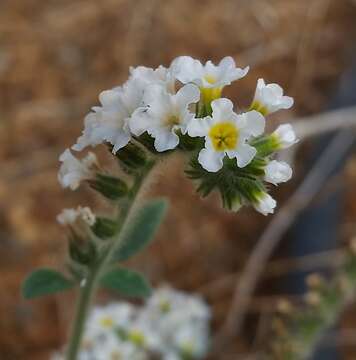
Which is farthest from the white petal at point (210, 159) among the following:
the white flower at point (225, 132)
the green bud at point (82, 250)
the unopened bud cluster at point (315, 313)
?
the unopened bud cluster at point (315, 313)

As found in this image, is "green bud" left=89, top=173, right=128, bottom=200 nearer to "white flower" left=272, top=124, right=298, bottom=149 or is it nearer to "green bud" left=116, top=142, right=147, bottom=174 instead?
"green bud" left=116, top=142, right=147, bottom=174

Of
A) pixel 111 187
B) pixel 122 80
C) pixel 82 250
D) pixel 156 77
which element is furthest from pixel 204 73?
pixel 122 80

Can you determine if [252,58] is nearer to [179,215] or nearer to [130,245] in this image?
[179,215]

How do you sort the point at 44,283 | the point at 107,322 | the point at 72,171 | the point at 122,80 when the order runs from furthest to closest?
the point at 122,80 < the point at 107,322 < the point at 44,283 < the point at 72,171

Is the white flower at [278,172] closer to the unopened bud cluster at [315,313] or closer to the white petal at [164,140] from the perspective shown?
the white petal at [164,140]

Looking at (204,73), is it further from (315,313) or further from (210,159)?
(315,313)

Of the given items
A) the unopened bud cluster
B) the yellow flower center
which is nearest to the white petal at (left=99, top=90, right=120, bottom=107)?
the unopened bud cluster
